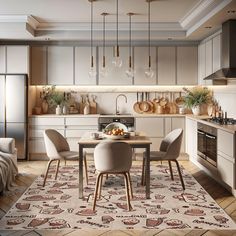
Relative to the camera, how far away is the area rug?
3887 millimetres

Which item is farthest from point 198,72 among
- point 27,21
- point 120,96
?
point 27,21

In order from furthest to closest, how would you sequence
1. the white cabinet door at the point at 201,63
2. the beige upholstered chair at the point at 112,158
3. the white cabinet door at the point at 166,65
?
the white cabinet door at the point at 166,65, the white cabinet door at the point at 201,63, the beige upholstered chair at the point at 112,158

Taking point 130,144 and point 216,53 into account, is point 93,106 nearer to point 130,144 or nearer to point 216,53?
point 216,53

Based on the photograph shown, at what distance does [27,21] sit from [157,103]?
3212 millimetres

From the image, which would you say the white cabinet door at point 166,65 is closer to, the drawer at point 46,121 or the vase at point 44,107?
the drawer at point 46,121

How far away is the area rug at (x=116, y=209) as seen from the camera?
3887 mm

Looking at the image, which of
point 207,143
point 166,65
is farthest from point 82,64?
point 207,143

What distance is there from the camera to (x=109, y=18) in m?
6.88

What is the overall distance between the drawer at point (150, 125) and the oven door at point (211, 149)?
69.7 inches

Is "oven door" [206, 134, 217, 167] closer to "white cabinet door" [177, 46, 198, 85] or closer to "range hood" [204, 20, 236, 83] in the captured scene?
"range hood" [204, 20, 236, 83]

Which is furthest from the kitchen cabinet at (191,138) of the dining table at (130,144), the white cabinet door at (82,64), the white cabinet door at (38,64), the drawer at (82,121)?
the white cabinet door at (38,64)

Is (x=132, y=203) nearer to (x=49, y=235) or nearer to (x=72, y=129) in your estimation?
(x=49, y=235)

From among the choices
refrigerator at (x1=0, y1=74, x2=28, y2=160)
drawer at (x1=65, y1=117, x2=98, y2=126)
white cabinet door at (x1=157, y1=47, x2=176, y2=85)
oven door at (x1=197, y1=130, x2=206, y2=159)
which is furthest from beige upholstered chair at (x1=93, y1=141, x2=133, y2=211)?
white cabinet door at (x1=157, y1=47, x2=176, y2=85)

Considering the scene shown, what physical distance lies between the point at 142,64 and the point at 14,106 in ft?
8.88
